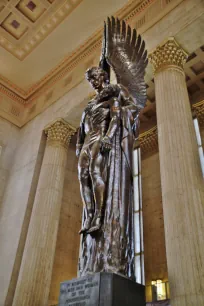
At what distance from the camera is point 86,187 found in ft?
9.05

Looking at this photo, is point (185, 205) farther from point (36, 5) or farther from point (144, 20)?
point (36, 5)

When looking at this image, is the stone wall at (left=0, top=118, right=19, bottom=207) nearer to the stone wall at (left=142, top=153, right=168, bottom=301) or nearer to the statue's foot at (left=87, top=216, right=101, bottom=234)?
the stone wall at (left=142, top=153, right=168, bottom=301)

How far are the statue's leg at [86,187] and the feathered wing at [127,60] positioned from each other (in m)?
1.22

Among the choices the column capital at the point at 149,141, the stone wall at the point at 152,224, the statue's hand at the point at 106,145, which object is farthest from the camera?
the column capital at the point at 149,141

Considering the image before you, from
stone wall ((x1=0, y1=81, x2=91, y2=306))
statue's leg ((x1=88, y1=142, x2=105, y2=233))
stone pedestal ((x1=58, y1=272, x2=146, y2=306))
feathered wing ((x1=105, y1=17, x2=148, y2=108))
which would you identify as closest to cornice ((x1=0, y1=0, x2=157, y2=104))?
stone wall ((x1=0, y1=81, x2=91, y2=306))

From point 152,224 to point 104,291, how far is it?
860cm

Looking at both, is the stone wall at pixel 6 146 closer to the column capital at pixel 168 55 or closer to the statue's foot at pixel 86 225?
the column capital at pixel 168 55

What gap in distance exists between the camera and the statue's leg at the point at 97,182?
2.50 metres

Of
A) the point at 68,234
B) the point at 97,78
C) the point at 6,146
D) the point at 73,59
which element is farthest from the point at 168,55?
the point at 6,146

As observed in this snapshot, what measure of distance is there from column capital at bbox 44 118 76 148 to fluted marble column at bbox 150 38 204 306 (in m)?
4.73

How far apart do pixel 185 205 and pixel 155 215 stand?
5089 mm

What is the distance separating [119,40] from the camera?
3957 millimetres

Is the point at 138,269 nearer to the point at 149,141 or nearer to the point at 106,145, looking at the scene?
the point at 149,141

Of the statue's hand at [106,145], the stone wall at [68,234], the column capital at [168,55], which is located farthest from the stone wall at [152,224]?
the statue's hand at [106,145]
